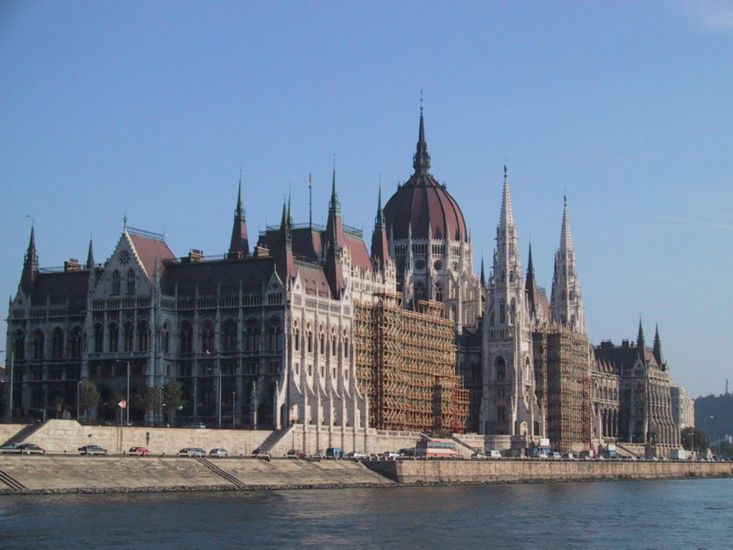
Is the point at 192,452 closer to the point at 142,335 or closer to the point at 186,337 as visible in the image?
the point at 142,335

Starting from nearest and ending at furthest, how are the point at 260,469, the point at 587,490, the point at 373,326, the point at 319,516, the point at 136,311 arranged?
the point at 319,516 → the point at 260,469 → the point at 587,490 → the point at 136,311 → the point at 373,326

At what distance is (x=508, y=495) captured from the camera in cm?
13412

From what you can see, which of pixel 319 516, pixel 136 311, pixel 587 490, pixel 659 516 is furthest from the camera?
pixel 136 311

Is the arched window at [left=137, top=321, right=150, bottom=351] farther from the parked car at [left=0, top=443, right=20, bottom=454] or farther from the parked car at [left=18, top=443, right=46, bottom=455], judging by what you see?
the parked car at [left=18, top=443, right=46, bottom=455]

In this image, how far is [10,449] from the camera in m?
116

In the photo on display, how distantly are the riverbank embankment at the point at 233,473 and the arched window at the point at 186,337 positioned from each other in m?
27.0

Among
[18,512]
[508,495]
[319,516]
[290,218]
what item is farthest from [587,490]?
[18,512]

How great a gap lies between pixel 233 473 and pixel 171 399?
1086 inches

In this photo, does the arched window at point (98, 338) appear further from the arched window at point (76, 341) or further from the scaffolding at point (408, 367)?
the scaffolding at point (408, 367)

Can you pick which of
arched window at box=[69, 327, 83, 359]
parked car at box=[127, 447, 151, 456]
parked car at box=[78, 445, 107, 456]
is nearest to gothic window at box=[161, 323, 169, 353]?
A: arched window at box=[69, 327, 83, 359]

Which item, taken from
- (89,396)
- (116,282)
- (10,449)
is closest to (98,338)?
(116,282)

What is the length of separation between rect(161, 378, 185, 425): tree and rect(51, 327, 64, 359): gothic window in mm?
16229

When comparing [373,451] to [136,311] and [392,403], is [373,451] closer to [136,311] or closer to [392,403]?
[392,403]

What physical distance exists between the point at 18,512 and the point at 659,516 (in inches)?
1839
